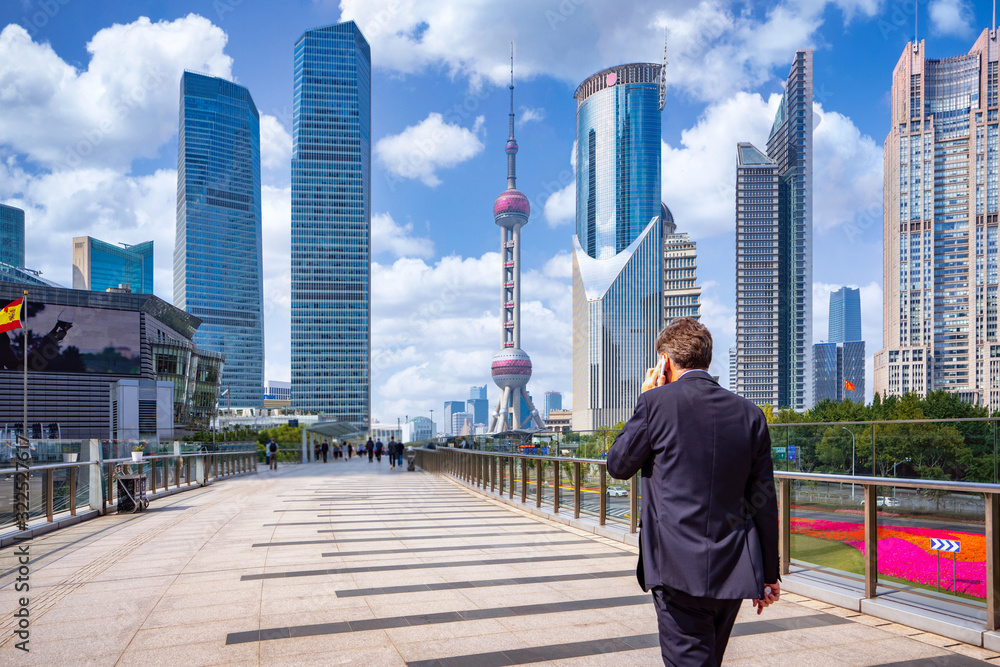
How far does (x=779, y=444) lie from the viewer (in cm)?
973

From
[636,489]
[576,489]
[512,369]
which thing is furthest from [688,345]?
[512,369]

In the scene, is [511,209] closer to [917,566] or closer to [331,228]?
[331,228]

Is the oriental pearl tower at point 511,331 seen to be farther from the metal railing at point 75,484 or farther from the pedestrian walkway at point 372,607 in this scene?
the pedestrian walkway at point 372,607

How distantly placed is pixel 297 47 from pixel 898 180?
143 meters

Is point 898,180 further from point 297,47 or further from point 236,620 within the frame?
point 236,620

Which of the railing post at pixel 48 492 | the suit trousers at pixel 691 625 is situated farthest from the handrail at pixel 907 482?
the railing post at pixel 48 492

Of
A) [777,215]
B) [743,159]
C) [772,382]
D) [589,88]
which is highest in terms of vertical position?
[589,88]

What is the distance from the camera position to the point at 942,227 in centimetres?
13812

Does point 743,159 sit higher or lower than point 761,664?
higher

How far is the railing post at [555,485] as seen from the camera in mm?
10688

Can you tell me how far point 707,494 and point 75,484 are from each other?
10.6m

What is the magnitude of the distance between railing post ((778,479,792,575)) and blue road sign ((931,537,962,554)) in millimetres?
1080

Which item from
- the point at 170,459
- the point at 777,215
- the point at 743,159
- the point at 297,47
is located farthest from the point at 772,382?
the point at 170,459

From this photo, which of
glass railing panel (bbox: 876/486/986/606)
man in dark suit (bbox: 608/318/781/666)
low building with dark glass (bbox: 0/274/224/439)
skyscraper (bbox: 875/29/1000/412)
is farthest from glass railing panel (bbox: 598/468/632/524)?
skyscraper (bbox: 875/29/1000/412)
